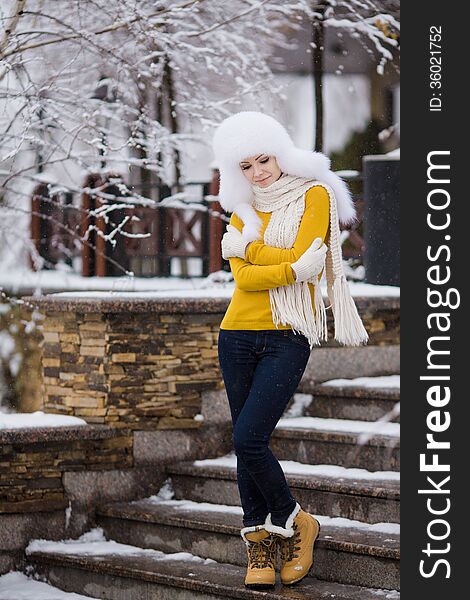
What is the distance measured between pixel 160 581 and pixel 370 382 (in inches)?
80.1

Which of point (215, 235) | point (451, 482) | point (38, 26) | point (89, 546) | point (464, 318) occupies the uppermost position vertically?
point (38, 26)

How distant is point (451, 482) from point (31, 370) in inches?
328

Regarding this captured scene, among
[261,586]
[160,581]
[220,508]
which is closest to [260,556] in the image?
[261,586]

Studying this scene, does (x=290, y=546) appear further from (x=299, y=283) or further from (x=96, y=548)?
(x=96, y=548)

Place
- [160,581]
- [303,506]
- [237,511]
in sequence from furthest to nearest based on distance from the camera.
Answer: [237,511] < [303,506] < [160,581]

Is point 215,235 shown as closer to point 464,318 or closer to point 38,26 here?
point 38,26

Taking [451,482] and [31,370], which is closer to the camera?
[451,482]

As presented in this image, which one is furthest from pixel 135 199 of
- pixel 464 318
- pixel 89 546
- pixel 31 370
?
pixel 31 370

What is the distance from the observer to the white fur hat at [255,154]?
504 centimetres

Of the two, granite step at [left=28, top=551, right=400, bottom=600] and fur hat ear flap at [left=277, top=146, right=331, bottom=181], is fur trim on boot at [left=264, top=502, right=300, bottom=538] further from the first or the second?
fur hat ear flap at [left=277, top=146, right=331, bottom=181]

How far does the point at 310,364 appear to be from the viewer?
24.0 feet

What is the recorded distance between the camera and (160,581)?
5691 millimetres

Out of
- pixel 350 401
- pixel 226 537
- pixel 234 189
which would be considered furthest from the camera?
pixel 350 401

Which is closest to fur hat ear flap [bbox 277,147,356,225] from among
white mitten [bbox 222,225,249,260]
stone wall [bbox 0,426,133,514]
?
white mitten [bbox 222,225,249,260]
